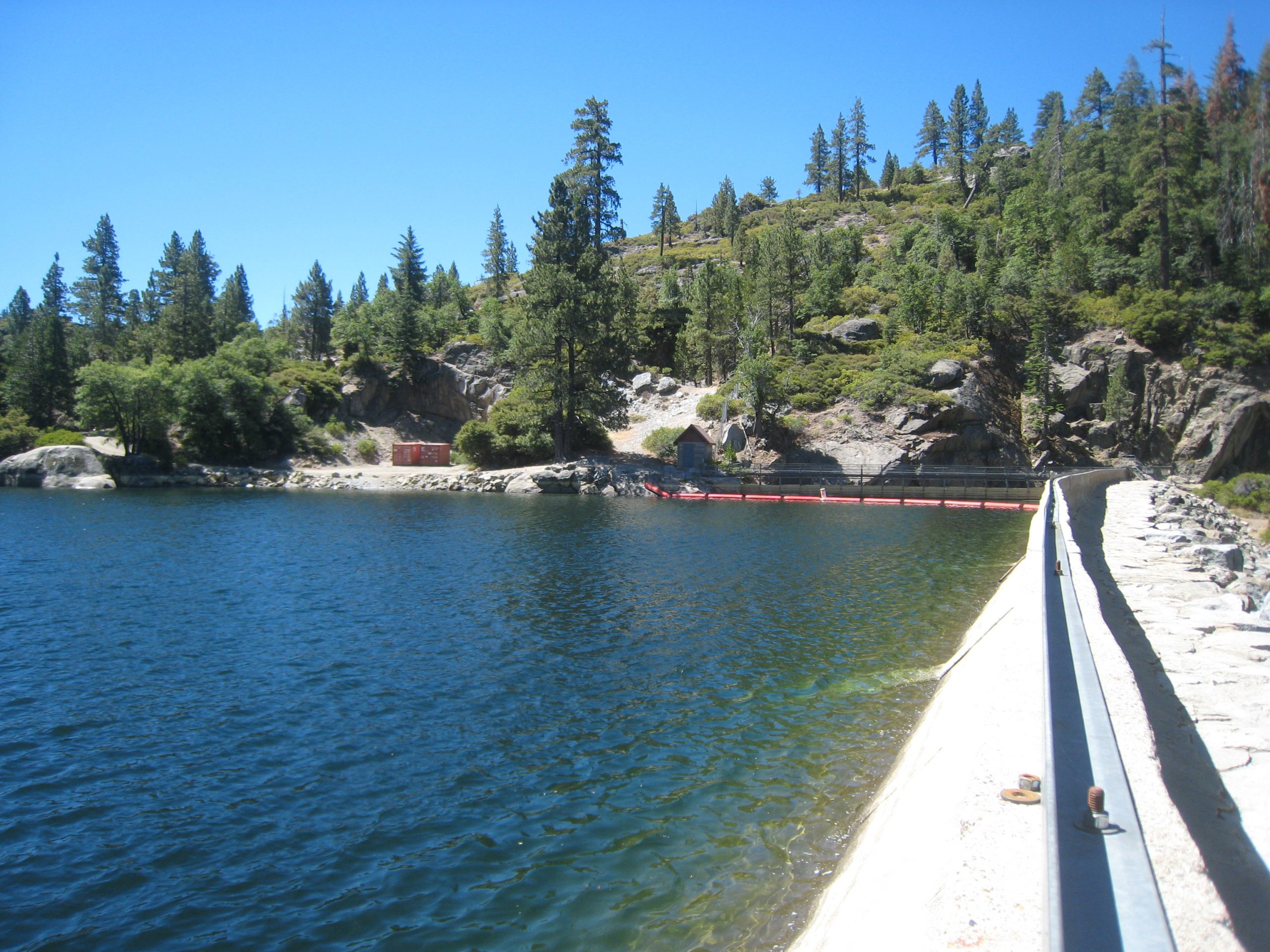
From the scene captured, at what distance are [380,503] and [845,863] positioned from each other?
41.7 m

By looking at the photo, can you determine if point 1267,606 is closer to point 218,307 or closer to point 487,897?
point 487,897

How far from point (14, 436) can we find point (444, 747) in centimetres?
7493

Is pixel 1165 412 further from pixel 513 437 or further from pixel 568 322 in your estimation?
pixel 513 437

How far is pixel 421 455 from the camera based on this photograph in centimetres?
6512

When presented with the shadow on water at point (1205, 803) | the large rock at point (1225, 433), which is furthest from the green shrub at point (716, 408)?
the shadow on water at point (1205, 803)

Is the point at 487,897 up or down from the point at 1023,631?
down

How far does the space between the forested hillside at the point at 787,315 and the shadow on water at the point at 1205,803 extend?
48596mm

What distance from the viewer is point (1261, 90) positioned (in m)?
Answer: 45.2

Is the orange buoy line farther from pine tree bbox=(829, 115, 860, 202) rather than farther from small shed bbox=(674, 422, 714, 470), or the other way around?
pine tree bbox=(829, 115, 860, 202)

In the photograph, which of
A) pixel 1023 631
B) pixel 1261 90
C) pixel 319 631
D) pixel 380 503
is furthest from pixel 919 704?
pixel 1261 90

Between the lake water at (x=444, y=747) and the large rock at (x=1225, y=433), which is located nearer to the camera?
the lake water at (x=444, y=747)

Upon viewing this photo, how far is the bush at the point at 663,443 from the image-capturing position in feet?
189

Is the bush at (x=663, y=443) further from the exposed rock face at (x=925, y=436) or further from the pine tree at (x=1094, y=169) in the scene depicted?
the pine tree at (x=1094, y=169)

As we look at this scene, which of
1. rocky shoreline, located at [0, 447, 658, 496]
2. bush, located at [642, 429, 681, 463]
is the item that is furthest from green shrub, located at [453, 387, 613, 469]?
bush, located at [642, 429, 681, 463]
